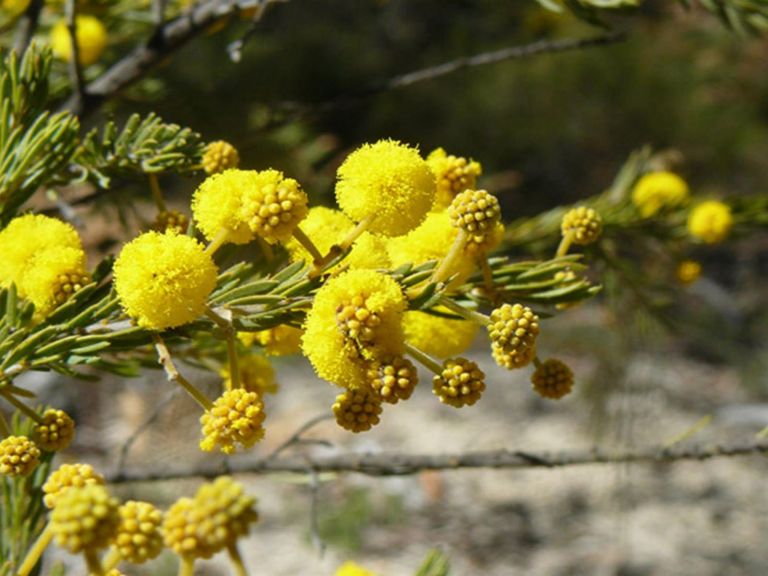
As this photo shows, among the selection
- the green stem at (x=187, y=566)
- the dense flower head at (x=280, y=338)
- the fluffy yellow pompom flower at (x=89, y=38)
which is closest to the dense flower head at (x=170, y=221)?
the dense flower head at (x=280, y=338)

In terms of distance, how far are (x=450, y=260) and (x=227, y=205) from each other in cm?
18

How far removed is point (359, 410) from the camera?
0.62 m

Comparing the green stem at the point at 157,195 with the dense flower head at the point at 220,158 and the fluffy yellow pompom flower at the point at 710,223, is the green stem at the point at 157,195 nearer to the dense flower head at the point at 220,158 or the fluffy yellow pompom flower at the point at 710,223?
the dense flower head at the point at 220,158

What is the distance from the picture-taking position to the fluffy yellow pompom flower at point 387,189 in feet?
2.07

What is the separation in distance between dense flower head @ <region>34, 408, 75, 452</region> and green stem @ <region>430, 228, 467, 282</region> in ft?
1.07

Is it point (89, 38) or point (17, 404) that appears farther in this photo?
point (89, 38)

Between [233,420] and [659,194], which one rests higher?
[233,420]

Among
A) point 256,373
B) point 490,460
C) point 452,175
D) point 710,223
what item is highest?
point 452,175

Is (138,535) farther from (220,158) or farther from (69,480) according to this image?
(220,158)

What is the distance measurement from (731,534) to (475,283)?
3111 mm

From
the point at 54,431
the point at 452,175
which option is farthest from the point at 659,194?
the point at 54,431

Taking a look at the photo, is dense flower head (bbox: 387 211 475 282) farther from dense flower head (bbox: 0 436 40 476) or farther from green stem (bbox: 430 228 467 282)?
dense flower head (bbox: 0 436 40 476)

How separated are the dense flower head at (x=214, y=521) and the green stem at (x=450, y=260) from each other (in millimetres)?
229

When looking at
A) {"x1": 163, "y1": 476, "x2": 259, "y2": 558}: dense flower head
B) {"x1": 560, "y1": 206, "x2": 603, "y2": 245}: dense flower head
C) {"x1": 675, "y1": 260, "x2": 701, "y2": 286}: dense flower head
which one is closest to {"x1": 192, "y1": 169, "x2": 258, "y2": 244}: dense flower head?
{"x1": 163, "y1": 476, "x2": 259, "y2": 558}: dense flower head
